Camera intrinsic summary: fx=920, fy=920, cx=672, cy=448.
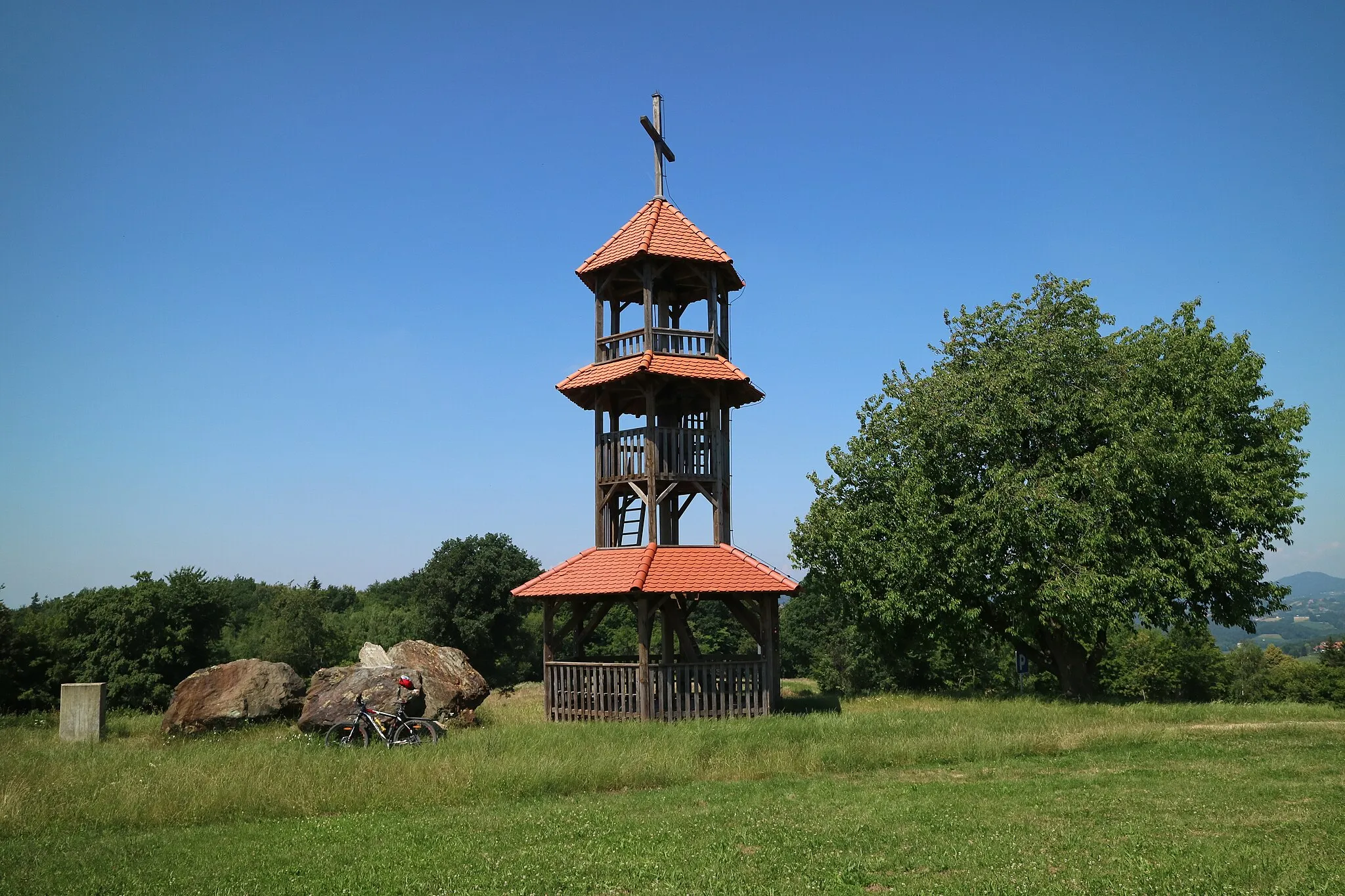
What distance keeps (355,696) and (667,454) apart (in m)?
7.88

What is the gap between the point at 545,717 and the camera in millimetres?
19078

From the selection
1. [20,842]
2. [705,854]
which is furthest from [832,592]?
[20,842]

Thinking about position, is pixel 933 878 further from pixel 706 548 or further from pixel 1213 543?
pixel 1213 543

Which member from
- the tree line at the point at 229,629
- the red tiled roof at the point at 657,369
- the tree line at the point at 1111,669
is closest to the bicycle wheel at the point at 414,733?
the red tiled roof at the point at 657,369

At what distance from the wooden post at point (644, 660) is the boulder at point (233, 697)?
6666 millimetres

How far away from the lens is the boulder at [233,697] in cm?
1678

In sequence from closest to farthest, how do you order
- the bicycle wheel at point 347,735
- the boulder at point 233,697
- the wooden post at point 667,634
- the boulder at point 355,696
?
the bicycle wheel at point 347,735 → the boulder at point 355,696 → the boulder at point 233,697 → the wooden post at point 667,634

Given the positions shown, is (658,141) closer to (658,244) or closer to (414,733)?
(658,244)

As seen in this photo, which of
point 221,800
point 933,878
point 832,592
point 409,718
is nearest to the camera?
point 933,878

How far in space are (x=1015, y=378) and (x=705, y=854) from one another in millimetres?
17452

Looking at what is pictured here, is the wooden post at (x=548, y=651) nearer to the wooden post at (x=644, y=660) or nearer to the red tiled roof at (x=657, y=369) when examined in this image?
the wooden post at (x=644, y=660)

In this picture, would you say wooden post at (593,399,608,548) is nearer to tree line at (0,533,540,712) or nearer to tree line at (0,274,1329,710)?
tree line at (0,274,1329,710)

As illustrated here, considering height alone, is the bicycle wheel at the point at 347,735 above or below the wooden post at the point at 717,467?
below

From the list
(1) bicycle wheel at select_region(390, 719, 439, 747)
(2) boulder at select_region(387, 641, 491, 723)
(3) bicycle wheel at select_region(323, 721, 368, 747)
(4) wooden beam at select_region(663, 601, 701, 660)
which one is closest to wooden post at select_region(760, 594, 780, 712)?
(4) wooden beam at select_region(663, 601, 701, 660)
